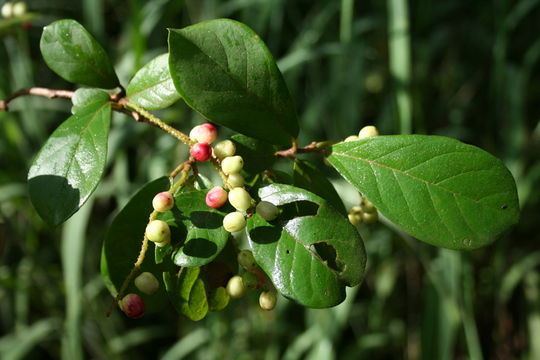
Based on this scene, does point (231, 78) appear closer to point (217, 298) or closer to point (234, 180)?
point (234, 180)

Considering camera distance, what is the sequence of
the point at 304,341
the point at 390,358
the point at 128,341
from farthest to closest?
the point at 390,358 → the point at 128,341 → the point at 304,341

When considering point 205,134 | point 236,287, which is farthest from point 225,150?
point 236,287

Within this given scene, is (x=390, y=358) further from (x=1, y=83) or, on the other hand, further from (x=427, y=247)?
(x=1, y=83)

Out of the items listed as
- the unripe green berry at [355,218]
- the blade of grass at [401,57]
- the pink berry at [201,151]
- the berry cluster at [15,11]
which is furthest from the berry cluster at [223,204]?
the blade of grass at [401,57]

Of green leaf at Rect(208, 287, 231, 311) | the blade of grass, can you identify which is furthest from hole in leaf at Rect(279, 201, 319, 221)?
the blade of grass

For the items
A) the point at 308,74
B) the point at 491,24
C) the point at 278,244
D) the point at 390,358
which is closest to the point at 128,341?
Answer: the point at 390,358

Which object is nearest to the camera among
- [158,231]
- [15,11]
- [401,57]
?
[158,231]
